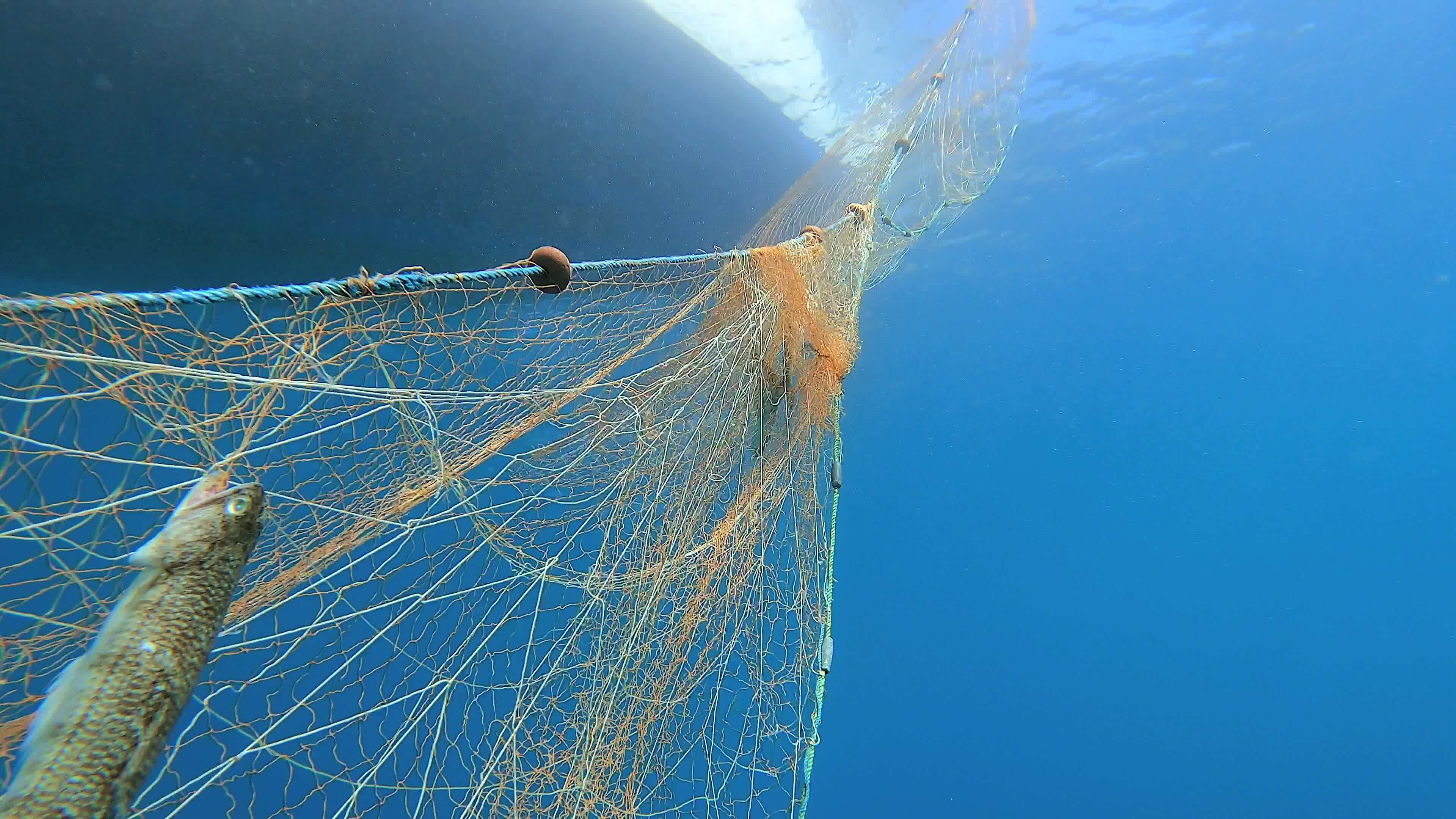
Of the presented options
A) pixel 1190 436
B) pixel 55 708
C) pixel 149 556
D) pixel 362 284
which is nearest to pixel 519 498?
pixel 362 284

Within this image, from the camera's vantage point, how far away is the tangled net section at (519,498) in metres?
1.50

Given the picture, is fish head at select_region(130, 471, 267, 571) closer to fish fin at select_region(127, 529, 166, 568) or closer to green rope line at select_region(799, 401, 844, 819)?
fish fin at select_region(127, 529, 166, 568)

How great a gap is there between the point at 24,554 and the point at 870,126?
12.2m

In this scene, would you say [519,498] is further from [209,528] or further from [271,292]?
[209,528]

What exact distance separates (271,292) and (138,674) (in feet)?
2.80

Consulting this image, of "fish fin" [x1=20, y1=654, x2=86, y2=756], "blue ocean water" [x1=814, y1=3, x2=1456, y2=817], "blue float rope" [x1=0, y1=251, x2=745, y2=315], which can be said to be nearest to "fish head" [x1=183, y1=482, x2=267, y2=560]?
"fish fin" [x1=20, y1=654, x2=86, y2=756]

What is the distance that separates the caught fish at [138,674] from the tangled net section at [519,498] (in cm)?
13

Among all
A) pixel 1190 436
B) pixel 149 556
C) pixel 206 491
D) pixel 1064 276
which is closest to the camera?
pixel 149 556

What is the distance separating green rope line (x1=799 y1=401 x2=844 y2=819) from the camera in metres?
2.29

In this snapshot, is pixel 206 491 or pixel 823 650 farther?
pixel 823 650

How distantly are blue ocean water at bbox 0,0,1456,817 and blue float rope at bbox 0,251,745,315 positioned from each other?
12.4 feet

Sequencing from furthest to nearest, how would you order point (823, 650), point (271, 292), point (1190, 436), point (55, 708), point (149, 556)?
point (1190, 436), point (823, 650), point (271, 292), point (149, 556), point (55, 708)

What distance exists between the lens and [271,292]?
4.63ft

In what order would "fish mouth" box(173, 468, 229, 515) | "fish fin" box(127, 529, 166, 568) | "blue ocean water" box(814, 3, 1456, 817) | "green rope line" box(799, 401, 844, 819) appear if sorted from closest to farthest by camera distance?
1. "fish fin" box(127, 529, 166, 568)
2. "fish mouth" box(173, 468, 229, 515)
3. "green rope line" box(799, 401, 844, 819)
4. "blue ocean water" box(814, 3, 1456, 817)
